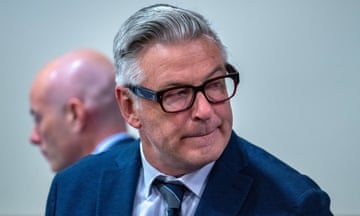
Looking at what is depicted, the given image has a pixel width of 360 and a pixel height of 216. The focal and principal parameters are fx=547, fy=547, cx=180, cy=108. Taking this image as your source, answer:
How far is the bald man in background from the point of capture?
2020mm

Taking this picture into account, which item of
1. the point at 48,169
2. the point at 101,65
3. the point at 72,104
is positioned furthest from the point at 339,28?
the point at 48,169

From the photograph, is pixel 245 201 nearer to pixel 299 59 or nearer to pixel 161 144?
pixel 161 144

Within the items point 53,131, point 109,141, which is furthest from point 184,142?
point 53,131

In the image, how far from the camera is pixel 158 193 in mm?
1285

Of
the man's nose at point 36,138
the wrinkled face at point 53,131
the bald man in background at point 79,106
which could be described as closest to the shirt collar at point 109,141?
the bald man in background at point 79,106

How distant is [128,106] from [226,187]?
0.96ft

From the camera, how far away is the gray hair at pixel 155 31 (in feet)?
3.72

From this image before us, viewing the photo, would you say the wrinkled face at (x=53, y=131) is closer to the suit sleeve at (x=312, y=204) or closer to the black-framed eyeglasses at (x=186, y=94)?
the black-framed eyeglasses at (x=186, y=94)

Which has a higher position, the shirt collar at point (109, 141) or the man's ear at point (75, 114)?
the man's ear at point (75, 114)

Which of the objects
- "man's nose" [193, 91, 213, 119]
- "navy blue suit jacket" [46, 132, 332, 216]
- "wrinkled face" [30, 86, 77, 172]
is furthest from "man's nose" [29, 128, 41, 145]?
"man's nose" [193, 91, 213, 119]

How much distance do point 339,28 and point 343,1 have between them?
10 cm

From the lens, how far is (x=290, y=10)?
200 centimetres

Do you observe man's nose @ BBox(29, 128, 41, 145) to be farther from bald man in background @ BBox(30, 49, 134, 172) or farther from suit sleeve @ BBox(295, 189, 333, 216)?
suit sleeve @ BBox(295, 189, 333, 216)

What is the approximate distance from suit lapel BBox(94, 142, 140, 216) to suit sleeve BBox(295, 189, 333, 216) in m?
0.39
